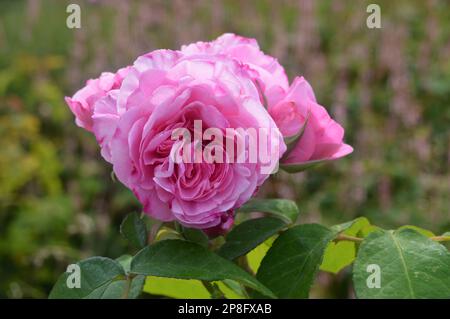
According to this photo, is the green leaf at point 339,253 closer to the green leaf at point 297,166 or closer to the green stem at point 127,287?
the green leaf at point 297,166

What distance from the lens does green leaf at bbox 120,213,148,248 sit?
22.3 inches

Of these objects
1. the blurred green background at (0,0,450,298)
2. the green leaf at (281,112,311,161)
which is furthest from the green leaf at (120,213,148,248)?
the blurred green background at (0,0,450,298)

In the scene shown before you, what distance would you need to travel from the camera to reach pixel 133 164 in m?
0.53

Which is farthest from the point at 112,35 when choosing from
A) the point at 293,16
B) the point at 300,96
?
the point at 300,96

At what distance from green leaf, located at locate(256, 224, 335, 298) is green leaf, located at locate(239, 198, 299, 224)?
0.03 meters

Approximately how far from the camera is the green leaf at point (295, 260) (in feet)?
1.74

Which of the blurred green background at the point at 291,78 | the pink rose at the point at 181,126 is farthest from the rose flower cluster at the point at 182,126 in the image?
the blurred green background at the point at 291,78

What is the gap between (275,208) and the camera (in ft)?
1.97

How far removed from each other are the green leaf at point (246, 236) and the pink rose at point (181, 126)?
0.03 meters

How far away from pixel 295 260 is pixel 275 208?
2.8 inches

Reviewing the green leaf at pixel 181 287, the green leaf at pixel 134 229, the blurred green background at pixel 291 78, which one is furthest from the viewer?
the blurred green background at pixel 291 78

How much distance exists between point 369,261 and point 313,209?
154cm

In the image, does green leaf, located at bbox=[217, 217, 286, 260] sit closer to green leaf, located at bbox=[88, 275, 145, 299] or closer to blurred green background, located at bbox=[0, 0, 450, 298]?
green leaf, located at bbox=[88, 275, 145, 299]
